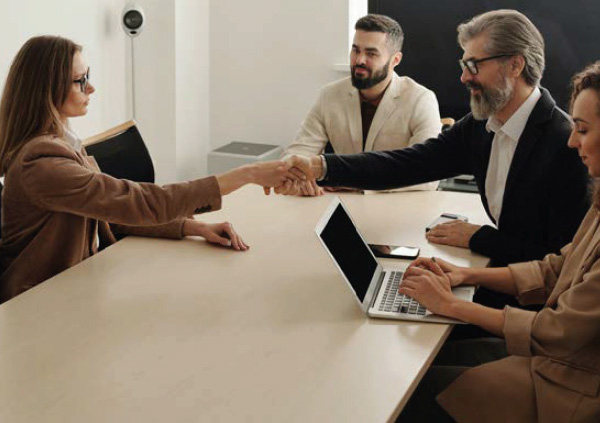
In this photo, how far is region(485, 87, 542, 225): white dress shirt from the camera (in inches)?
114

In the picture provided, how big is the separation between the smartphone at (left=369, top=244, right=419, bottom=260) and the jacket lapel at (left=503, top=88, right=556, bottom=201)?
1.28ft

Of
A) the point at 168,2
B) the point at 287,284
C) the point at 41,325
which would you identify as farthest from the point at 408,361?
the point at 168,2

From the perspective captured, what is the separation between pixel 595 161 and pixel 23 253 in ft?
4.96

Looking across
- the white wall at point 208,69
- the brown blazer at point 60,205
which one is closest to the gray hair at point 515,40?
the brown blazer at point 60,205

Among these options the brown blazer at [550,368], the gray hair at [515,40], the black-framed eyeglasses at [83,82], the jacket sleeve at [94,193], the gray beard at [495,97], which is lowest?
the brown blazer at [550,368]

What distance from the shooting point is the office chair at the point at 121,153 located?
10.2 feet

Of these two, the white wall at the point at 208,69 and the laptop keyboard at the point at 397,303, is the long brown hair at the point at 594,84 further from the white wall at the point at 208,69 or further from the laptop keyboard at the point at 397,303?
the white wall at the point at 208,69

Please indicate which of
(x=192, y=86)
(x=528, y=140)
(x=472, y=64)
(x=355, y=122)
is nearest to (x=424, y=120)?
(x=355, y=122)

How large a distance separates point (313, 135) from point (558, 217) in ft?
5.07

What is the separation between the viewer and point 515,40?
2.90m

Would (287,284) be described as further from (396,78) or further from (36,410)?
(396,78)

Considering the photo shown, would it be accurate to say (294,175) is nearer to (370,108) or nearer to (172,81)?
(370,108)

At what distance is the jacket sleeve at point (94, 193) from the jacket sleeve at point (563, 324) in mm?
A: 893

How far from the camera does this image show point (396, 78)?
13.6 feet
